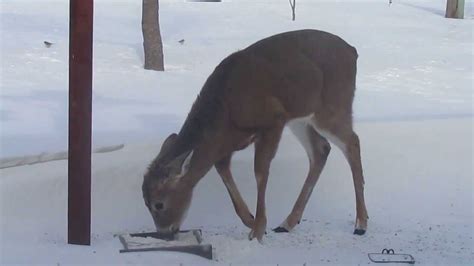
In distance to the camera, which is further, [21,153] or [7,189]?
[21,153]

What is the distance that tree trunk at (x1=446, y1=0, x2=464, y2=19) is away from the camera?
22516 millimetres

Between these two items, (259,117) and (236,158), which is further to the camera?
(236,158)

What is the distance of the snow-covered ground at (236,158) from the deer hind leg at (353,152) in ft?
0.36

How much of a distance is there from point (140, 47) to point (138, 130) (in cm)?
710

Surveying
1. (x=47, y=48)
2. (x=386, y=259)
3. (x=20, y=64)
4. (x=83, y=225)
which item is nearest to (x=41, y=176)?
(x=83, y=225)

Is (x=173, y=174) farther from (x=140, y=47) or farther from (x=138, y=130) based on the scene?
(x=140, y=47)

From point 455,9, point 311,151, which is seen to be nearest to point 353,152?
point 311,151

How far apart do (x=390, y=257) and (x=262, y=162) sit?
1138 millimetres

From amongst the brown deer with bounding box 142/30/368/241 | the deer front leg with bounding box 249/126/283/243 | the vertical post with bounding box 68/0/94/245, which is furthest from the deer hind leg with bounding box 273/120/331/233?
the vertical post with bounding box 68/0/94/245

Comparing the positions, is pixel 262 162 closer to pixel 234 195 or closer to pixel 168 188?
pixel 234 195

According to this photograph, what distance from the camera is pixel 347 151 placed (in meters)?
7.67

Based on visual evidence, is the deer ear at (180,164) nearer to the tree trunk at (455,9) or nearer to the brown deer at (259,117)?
the brown deer at (259,117)

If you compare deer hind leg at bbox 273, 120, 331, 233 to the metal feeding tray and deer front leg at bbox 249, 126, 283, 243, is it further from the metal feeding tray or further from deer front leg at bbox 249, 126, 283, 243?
the metal feeding tray

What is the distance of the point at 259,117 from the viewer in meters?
6.98
